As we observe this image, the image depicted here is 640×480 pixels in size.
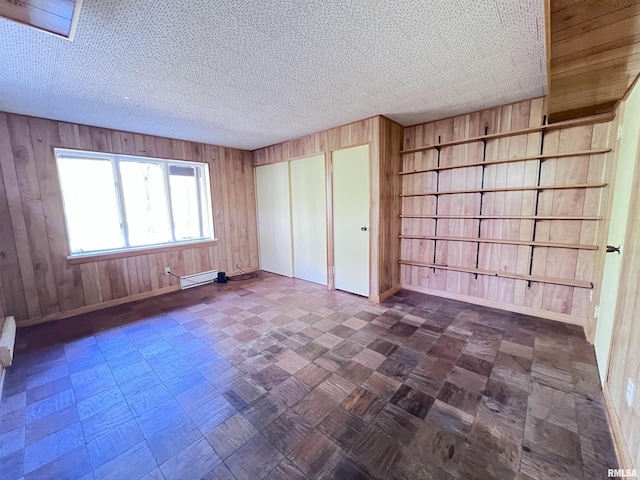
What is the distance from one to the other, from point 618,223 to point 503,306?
1.46 m

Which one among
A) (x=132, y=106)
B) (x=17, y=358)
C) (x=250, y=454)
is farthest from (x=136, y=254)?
(x=250, y=454)

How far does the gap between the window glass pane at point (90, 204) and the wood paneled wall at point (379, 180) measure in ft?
9.49

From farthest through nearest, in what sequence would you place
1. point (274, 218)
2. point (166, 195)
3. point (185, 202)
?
point (274, 218), point (185, 202), point (166, 195)

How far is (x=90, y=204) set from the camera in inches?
129

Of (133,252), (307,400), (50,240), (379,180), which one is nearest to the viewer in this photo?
(307,400)

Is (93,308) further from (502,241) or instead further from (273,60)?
(502,241)

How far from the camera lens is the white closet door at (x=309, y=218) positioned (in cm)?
395

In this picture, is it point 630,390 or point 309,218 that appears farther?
point 309,218

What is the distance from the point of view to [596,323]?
7.21ft

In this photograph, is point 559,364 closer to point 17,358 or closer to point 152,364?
point 152,364

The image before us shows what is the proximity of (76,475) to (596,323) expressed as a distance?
3.76m

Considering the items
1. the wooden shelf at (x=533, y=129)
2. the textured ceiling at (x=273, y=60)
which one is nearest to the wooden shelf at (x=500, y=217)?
the wooden shelf at (x=533, y=129)

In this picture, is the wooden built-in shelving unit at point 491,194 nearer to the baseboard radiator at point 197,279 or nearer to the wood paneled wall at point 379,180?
the wood paneled wall at point 379,180

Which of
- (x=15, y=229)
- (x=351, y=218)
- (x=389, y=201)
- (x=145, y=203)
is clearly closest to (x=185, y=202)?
(x=145, y=203)
